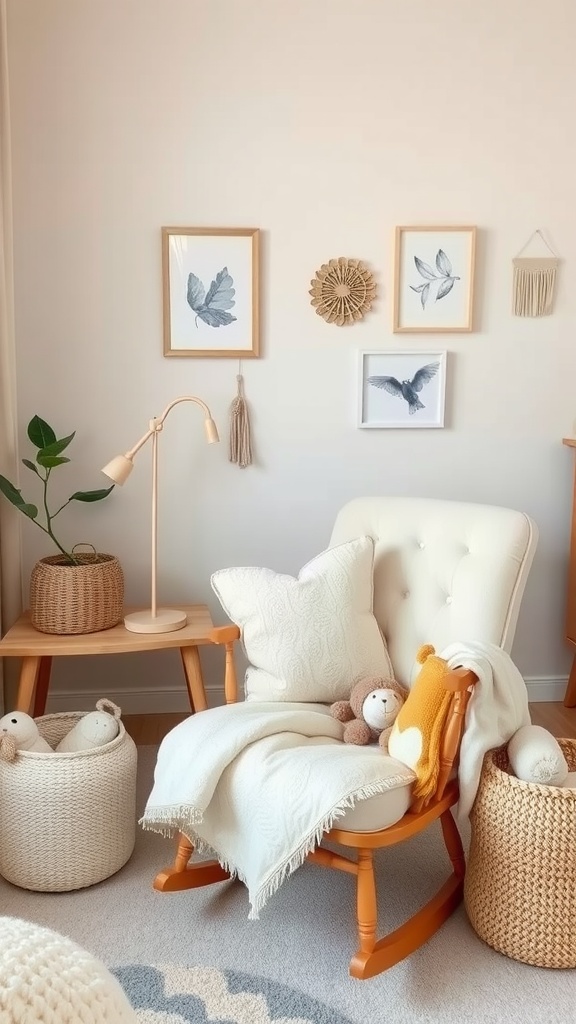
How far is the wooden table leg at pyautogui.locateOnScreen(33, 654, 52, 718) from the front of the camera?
2674 millimetres

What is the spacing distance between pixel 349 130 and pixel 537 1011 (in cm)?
248

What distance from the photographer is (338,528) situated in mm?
2449

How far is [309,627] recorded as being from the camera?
2154 millimetres

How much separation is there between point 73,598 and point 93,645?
6.3 inches

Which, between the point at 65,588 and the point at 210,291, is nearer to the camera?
the point at 65,588

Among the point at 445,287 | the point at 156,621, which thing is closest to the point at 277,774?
the point at 156,621

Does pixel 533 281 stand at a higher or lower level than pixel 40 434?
higher

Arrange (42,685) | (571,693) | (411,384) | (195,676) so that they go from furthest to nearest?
(571,693)
(411,384)
(42,685)
(195,676)

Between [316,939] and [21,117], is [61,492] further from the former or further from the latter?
[316,939]

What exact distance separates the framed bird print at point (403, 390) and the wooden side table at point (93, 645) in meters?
0.92

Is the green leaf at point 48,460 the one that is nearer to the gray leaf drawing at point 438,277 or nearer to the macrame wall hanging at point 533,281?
the gray leaf drawing at point 438,277

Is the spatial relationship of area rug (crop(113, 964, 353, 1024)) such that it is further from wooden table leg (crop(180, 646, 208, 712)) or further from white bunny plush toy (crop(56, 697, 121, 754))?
wooden table leg (crop(180, 646, 208, 712))

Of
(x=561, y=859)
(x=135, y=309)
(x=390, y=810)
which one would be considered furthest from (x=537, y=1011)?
(x=135, y=309)

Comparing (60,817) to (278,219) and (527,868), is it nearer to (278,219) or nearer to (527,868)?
(527,868)
